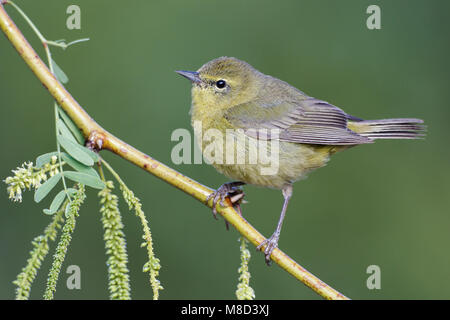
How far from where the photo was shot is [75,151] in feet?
7.25

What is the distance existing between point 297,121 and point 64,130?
223cm

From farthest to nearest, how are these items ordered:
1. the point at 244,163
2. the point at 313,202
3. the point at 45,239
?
the point at 313,202 → the point at 244,163 → the point at 45,239

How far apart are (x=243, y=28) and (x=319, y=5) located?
0.89 metres

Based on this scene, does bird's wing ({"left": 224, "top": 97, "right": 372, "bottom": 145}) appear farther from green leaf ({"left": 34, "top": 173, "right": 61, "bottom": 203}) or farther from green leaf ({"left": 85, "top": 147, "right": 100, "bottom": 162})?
green leaf ({"left": 34, "top": 173, "right": 61, "bottom": 203})

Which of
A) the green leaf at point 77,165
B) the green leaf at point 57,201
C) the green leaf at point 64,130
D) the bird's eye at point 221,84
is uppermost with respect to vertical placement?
the bird's eye at point 221,84

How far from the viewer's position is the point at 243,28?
590cm

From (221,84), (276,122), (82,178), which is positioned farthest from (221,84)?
(82,178)

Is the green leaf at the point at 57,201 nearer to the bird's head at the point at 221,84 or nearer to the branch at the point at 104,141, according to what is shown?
the branch at the point at 104,141

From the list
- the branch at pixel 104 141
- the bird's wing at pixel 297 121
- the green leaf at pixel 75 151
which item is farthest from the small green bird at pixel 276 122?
the green leaf at pixel 75 151

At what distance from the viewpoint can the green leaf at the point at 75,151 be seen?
7.19 feet

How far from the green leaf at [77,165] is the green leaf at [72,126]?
14cm

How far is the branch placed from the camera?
7.26ft
